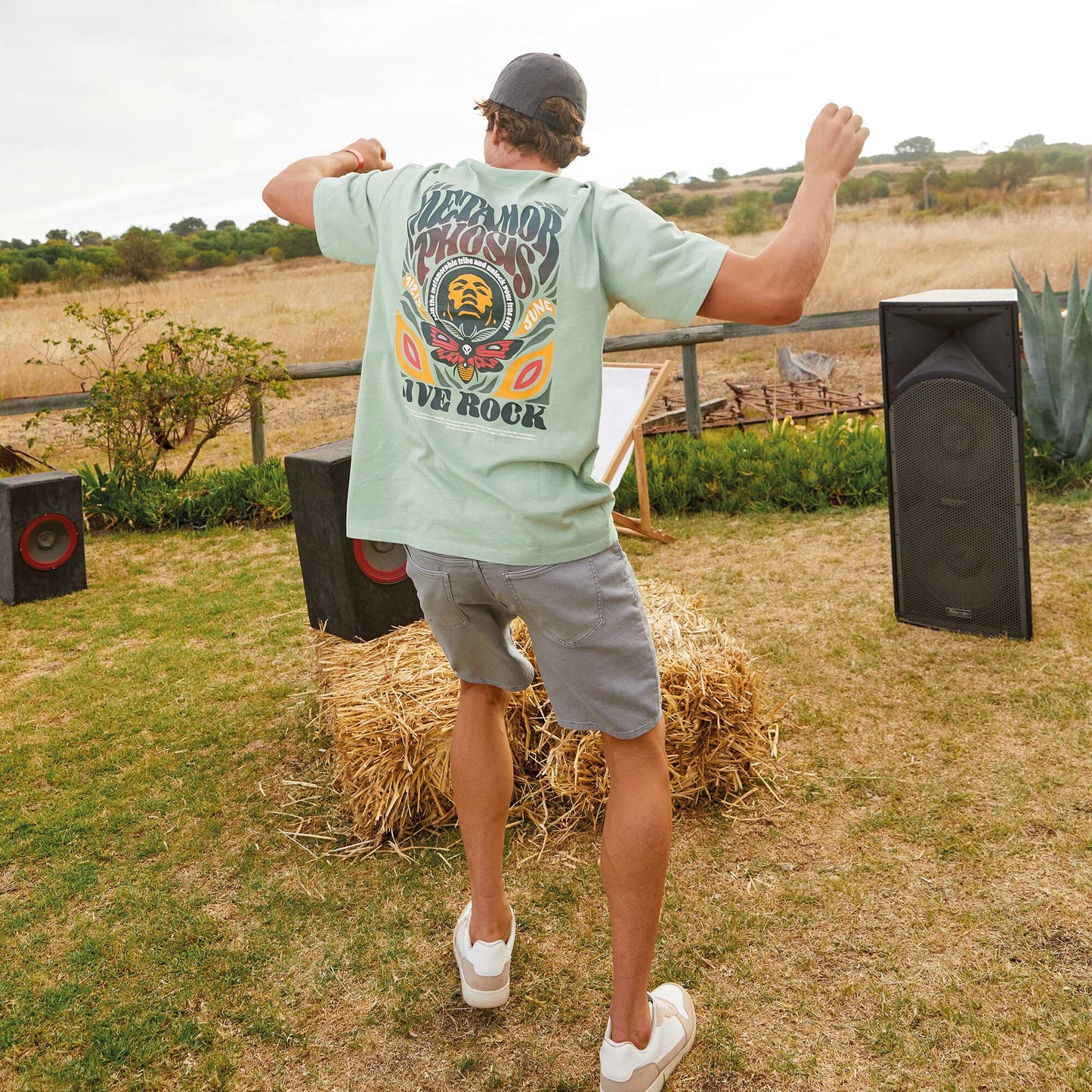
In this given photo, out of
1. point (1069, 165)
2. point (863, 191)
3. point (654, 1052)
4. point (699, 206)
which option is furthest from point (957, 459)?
point (1069, 165)

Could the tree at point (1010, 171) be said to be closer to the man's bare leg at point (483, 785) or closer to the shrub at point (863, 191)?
the shrub at point (863, 191)

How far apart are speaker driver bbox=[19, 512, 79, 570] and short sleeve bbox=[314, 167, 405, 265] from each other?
152 inches

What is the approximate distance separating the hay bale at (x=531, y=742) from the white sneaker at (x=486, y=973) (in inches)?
26.4

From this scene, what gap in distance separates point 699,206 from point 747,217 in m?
6.39

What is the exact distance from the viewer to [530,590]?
1.60 metres

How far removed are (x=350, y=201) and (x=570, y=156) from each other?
381 millimetres

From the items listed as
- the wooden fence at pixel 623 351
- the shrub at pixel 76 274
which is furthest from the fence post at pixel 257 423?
the shrub at pixel 76 274

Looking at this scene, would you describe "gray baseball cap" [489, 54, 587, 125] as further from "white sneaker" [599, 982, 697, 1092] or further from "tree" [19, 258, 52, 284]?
"tree" [19, 258, 52, 284]

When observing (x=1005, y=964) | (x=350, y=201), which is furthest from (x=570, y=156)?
(x=1005, y=964)

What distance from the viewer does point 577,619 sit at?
1.61 meters

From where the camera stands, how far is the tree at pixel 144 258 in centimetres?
2948

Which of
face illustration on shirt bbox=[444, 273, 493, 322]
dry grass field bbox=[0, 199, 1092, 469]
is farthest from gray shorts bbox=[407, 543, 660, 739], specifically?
dry grass field bbox=[0, 199, 1092, 469]

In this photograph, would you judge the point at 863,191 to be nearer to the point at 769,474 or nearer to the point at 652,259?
the point at 769,474

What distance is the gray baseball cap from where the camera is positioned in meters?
1.55
